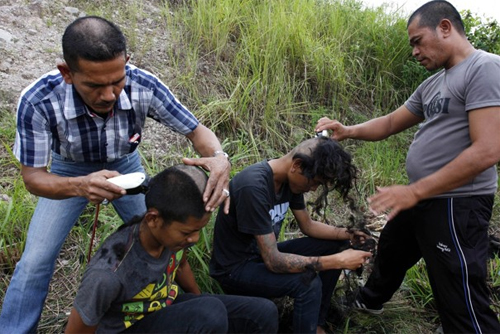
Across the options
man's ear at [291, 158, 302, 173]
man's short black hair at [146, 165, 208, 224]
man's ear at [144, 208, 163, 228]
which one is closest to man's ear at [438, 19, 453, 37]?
man's ear at [291, 158, 302, 173]

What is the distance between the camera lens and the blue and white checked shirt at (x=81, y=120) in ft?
7.23

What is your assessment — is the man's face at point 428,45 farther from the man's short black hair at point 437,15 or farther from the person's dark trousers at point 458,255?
the person's dark trousers at point 458,255

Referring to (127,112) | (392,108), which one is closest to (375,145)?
(392,108)

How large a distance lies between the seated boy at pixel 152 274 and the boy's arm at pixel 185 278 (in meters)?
0.24

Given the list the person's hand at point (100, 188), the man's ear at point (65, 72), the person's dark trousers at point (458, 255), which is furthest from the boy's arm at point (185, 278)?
the person's dark trousers at point (458, 255)

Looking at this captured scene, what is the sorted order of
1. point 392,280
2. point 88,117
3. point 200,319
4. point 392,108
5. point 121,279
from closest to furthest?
point 121,279 < point 200,319 < point 88,117 < point 392,280 < point 392,108

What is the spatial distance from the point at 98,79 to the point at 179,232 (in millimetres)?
728

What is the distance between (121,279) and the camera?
199 cm

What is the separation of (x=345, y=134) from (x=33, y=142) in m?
1.89

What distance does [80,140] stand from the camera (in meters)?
2.38

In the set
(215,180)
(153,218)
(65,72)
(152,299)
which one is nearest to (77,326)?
(152,299)

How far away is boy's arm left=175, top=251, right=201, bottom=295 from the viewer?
2.53 meters

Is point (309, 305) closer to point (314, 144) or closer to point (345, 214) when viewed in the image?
point (314, 144)

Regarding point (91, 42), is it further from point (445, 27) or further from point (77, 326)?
point (445, 27)
